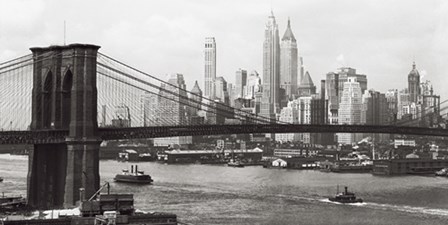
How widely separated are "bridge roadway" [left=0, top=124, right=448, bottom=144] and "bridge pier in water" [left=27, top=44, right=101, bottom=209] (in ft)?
5.40

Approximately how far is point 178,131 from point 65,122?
42.5 feet

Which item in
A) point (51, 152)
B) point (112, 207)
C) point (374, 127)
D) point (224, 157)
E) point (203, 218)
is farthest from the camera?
point (224, 157)

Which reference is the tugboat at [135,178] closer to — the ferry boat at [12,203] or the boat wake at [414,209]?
the ferry boat at [12,203]

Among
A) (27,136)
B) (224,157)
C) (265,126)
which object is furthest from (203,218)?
(224,157)

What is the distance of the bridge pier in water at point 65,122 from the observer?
173 ft

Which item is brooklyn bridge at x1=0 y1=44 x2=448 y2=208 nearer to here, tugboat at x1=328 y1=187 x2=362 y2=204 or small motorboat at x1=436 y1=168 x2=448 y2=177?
tugboat at x1=328 y1=187 x2=362 y2=204

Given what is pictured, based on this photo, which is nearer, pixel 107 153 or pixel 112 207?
pixel 112 207

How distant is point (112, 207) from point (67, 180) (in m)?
18.0

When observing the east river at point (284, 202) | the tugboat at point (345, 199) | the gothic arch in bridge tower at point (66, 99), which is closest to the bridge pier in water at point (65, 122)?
the gothic arch in bridge tower at point (66, 99)

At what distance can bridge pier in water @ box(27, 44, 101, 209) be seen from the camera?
5288 cm

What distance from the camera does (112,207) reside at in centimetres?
3559

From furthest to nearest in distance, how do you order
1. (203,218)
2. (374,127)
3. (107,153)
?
(107,153) → (374,127) → (203,218)

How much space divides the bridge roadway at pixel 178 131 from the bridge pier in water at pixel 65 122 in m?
1.65

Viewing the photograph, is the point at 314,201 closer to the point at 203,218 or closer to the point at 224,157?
the point at 203,218
